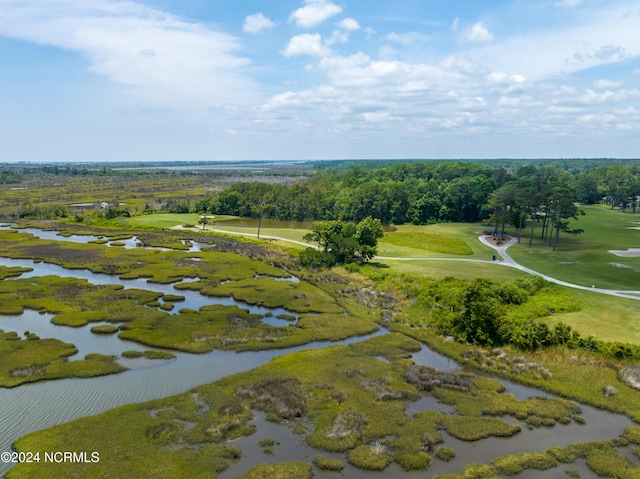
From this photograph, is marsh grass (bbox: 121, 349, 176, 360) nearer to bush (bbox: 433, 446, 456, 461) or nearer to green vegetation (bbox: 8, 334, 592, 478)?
green vegetation (bbox: 8, 334, 592, 478)

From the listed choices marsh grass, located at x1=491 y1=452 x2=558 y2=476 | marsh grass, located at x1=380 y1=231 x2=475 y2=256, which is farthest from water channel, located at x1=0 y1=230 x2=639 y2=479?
marsh grass, located at x1=380 y1=231 x2=475 y2=256

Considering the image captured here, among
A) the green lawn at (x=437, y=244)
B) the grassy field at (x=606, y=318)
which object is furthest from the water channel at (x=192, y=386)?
the green lawn at (x=437, y=244)

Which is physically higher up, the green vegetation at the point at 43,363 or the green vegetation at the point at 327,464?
the green vegetation at the point at 43,363

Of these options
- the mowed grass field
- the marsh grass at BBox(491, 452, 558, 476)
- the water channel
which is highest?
the mowed grass field

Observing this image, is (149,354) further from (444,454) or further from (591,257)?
(591,257)

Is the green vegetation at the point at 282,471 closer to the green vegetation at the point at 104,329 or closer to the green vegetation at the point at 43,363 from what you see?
the green vegetation at the point at 43,363
